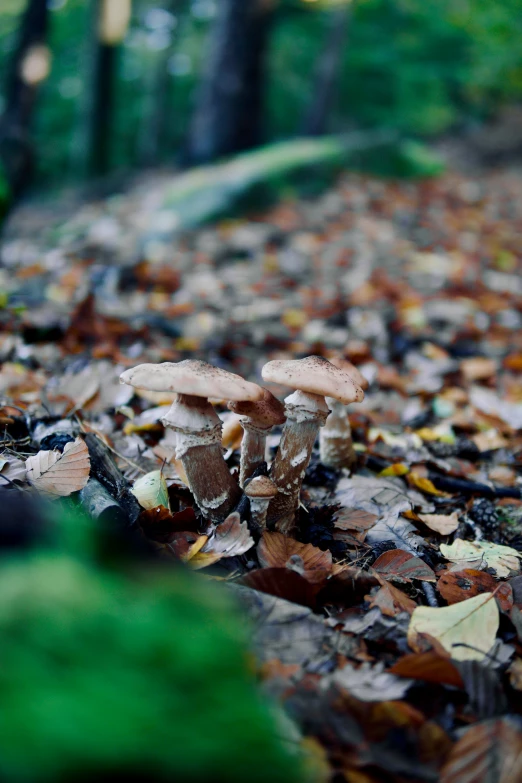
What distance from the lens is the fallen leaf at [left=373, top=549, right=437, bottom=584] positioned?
190 cm

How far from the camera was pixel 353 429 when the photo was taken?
10.0 feet

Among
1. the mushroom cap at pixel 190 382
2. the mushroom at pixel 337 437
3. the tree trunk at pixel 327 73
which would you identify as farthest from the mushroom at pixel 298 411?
the tree trunk at pixel 327 73

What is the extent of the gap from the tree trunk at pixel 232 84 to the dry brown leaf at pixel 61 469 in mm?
8385

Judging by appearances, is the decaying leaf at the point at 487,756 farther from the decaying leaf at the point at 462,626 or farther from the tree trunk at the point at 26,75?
the tree trunk at the point at 26,75

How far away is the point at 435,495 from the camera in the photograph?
8.34ft

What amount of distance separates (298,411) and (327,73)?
13.1m

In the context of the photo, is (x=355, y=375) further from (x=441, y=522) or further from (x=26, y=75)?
(x=26, y=75)

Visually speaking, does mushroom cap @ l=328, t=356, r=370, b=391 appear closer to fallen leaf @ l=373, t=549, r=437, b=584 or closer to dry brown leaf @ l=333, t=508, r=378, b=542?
dry brown leaf @ l=333, t=508, r=378, b=542

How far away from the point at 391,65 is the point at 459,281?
1469 centimetres

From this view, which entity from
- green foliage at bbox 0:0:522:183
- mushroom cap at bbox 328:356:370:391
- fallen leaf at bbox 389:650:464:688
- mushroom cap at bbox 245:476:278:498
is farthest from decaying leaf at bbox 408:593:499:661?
green foliage at bbox 0:0:522:183

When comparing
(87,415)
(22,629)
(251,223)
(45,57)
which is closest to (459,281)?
(251,223)

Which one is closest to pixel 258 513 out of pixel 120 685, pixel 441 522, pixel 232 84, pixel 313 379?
pixel 313 379

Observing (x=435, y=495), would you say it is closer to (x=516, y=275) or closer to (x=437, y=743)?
(x=437, y=743)

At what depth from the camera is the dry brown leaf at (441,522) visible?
2230 mm
